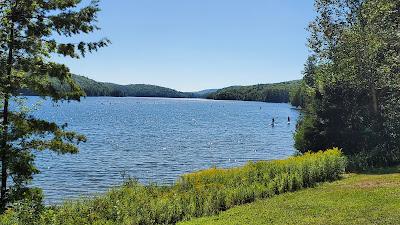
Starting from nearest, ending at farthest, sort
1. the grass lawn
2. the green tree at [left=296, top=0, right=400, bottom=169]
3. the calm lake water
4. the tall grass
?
the grass lawn → the tall grass → the green tree at [left=296, top=0, right=400, bottom=169] → the calm lake water

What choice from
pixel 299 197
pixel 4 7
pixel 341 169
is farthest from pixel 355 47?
pixel 4 7

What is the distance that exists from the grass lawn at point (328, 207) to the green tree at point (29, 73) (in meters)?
5.80

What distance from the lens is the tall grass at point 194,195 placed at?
14.1 metres

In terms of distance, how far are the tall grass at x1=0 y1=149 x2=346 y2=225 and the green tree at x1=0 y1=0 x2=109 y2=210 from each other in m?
2.12

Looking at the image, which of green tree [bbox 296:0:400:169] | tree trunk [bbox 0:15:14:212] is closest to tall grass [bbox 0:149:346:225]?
tree trunk [bbox 0:15:14:212]

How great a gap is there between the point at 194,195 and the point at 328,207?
523 cm

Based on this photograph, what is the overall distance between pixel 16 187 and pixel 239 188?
9.13m

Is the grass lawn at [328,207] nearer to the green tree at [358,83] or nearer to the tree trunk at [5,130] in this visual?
Result: the tree trunk at [5,130]

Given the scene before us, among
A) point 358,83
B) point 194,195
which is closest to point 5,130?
point 194,195

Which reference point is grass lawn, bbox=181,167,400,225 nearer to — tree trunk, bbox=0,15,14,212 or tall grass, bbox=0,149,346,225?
tall grass, bbox=0,149,346,225

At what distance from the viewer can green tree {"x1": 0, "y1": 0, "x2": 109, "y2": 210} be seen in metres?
14.6

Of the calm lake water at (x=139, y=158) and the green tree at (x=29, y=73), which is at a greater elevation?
the green tree at (x=29, y=73)

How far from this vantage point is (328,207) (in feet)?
52.1

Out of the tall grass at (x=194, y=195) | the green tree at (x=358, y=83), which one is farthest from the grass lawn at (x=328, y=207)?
the green tree at (x=358, y=83)
